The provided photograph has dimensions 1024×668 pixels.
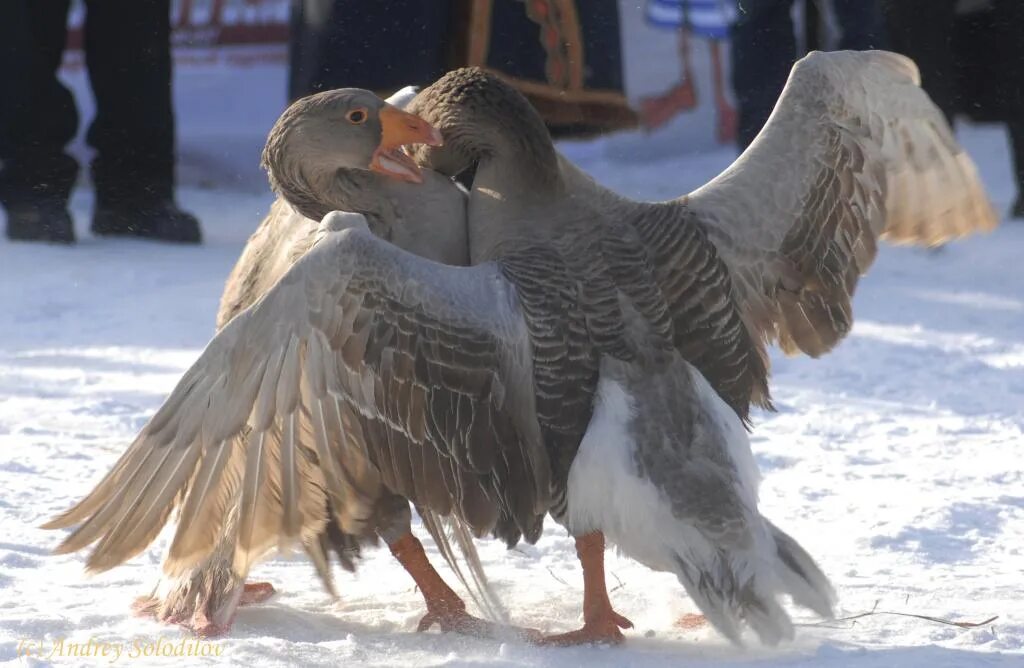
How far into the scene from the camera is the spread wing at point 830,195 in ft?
11.8

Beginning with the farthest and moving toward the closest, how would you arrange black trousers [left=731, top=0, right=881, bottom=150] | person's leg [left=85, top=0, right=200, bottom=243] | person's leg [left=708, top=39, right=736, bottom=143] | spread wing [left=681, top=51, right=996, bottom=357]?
person's leg [left=708, top=39, right=736, bottom=143] → black trousers [left=731, top=0, right=881, bottom=150] → person's leg [left=85, top=0, right=200, bottom=243] → spread wing [left=681, top=51, right=996, bottom=357]

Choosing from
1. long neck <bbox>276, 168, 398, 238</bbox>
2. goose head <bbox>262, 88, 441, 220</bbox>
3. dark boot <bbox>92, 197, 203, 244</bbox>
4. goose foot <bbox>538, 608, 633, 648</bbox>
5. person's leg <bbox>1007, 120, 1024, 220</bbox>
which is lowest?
dark boot <bbox>92, 197, 203, 244</bbox>

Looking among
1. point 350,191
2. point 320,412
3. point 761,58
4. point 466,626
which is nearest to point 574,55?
point 761,58

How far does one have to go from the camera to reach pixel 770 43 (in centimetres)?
812

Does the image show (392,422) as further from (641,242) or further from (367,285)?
(641,242)

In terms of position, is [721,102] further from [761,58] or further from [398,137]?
[398,137]

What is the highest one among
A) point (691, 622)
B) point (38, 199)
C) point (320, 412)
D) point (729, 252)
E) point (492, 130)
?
point (492, 130)

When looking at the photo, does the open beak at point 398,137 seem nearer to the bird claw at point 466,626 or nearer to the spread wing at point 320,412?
the spread wing at point 320,412

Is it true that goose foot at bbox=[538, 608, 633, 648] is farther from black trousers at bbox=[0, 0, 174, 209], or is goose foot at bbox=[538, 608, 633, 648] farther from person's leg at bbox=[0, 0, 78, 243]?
black trousers at bbox=[0, 0, 174, 209]

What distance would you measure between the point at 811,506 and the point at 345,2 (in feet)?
15.3

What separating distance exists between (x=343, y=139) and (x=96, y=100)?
4.98 meters

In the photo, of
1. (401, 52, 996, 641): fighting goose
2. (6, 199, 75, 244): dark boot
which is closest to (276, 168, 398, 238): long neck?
(401, 52, 996, 641): fighting goose

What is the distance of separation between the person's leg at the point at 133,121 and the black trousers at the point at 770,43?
10.2ft

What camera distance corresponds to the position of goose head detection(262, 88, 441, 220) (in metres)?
3.43
